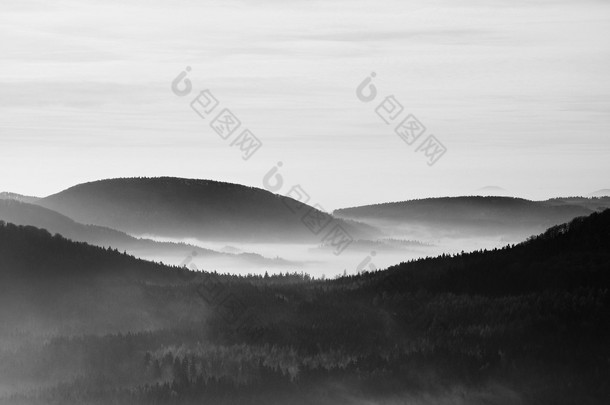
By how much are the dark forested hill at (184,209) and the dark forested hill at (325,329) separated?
7323 centimetres

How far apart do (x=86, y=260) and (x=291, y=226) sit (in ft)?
269

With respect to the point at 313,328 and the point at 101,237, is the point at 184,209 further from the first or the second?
the point at 313,328

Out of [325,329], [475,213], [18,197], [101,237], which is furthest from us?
[475,213]

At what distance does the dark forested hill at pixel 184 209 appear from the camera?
114000mm

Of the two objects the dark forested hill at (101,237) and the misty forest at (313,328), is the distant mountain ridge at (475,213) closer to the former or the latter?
the dark forested hill at (101,237)

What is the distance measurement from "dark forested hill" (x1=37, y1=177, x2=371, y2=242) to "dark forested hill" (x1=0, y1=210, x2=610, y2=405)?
73.2m

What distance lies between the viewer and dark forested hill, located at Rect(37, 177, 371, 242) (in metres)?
114

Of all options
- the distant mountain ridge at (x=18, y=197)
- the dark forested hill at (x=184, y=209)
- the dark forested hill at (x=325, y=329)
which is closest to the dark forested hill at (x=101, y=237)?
the distant mountain ridge at (x=18, y=197)

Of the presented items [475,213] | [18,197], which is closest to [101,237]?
[18,197]

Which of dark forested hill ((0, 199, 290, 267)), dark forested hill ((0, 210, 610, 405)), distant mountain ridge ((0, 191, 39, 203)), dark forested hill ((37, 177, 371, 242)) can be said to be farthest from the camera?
dark forested hill ((37, 177, 371, 242))

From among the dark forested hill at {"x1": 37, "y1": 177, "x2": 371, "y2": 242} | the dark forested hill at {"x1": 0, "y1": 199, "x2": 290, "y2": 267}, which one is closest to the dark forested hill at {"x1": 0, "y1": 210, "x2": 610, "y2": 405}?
the dark forested hill at {"x1": 0, "y1": 199, "x2": 290, "y2": 267}

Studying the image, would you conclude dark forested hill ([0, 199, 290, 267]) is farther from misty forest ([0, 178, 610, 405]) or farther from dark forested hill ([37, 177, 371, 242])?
misty forest ([0, 178, 610, 405])

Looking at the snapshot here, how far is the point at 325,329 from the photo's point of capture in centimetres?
3117

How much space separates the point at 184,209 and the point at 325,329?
87144 mm
